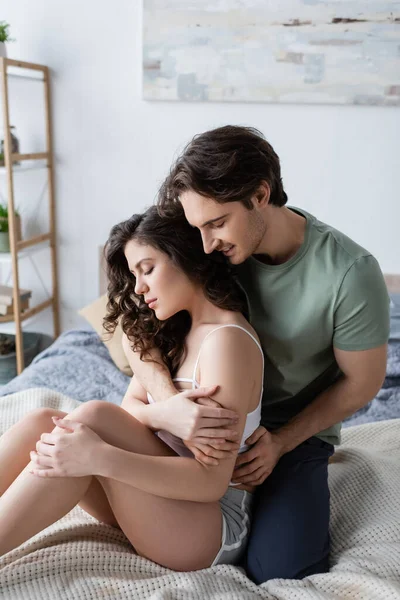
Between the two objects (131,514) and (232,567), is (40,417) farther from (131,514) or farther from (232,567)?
(232,567)

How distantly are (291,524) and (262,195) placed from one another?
65 cm

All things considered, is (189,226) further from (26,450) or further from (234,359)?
(26,450)

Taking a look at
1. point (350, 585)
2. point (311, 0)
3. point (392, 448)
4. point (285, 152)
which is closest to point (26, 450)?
point (350, 585)

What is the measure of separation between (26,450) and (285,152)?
1.94 metres

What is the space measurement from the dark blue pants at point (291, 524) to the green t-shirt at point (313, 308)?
0.49 feet

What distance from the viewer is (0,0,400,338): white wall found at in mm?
2791

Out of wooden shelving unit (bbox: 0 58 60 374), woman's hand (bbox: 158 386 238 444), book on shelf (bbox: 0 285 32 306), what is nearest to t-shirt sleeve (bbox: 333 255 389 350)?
woman's hand (bbox: 158 386 238 444)

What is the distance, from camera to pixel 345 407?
4.68 ft

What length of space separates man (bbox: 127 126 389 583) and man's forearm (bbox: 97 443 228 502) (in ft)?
0.16

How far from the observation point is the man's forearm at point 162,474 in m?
1.14

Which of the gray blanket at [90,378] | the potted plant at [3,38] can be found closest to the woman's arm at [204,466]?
the gray blanket at [90,378]

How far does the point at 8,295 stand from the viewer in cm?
292

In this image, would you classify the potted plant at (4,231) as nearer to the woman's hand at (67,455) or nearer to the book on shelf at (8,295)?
the book on shelf at (8,295)

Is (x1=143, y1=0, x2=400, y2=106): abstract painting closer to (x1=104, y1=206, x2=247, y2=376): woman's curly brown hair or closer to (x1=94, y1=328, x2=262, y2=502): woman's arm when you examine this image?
(x1=104, y1=206, x2=247, y2=376): woman's curly brown hair
